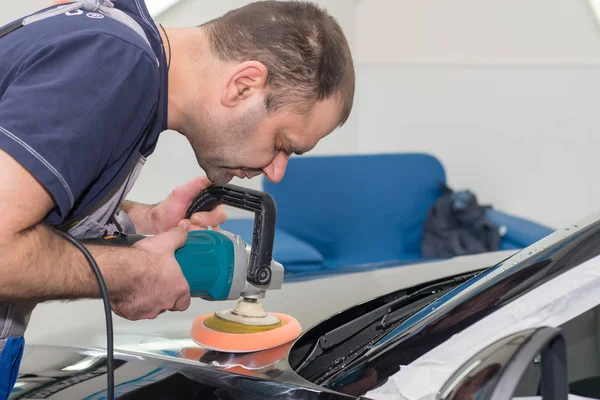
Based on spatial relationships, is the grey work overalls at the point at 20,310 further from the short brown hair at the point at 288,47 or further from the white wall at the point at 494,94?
the white wall at the point at 494,94

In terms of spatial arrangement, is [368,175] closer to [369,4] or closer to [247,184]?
[247,184]

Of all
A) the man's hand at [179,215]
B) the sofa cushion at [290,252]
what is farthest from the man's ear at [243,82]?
the sofa cushion at [290,252]

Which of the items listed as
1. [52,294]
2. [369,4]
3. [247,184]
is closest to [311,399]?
[52,294]

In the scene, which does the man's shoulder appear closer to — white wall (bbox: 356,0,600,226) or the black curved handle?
the black curved handle

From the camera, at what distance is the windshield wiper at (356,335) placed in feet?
4.07

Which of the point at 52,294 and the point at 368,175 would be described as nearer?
the point at 52,294

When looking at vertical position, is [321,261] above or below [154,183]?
below

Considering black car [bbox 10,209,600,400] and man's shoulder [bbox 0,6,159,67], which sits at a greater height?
man's shoulder [bbox 0,6,159,67]

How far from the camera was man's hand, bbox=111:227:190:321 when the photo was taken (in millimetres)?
1229

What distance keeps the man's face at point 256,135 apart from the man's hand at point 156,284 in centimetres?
18

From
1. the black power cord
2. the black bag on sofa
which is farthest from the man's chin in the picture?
the black bag on sofa

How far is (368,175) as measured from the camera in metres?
3.76

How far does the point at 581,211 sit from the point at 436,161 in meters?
0.74

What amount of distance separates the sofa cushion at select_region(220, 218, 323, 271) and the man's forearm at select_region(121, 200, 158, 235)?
1206 mm
